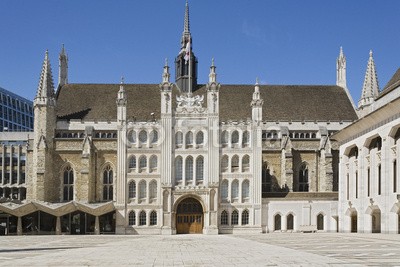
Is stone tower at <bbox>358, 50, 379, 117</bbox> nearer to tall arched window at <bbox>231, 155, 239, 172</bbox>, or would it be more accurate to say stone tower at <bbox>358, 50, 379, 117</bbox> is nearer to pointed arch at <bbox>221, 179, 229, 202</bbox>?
tall arched window at <bbox>231, 155, 239, 172</bbox>

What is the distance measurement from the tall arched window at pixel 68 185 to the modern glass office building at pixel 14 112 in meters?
86.7

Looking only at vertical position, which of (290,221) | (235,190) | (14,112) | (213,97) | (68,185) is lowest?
(290,221)

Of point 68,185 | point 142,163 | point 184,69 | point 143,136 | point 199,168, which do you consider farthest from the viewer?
point 184,69

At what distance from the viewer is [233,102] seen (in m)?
86.2

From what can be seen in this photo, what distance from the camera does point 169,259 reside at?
2919 centimetres

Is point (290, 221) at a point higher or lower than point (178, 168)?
lower

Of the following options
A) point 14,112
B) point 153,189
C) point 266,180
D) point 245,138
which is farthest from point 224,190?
point 14,112

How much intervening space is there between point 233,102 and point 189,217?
18.1 metres

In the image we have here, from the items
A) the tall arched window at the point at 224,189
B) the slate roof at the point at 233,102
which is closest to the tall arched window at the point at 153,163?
the tall arched window at the point at 224,189

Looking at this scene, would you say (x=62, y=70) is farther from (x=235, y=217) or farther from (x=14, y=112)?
(x=14, y=112)

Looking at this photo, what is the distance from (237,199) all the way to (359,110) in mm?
22160

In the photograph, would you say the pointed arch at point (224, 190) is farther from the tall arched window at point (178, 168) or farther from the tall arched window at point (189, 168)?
the tall arched window at point (178, 168)

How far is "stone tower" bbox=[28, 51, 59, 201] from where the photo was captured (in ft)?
252

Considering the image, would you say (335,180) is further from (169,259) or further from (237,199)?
(169,259)
